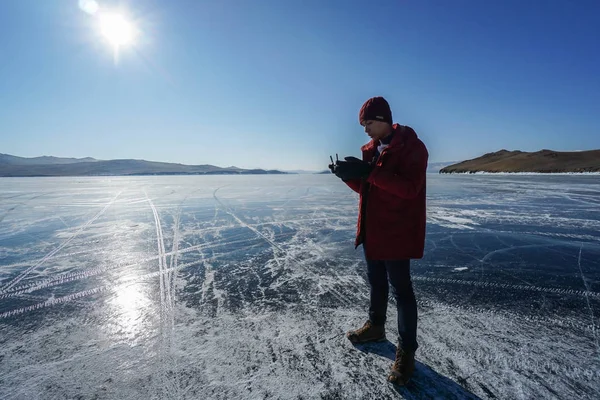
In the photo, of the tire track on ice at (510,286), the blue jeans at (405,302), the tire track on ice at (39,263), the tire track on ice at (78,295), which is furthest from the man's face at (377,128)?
the tire track on ice at (39,263)

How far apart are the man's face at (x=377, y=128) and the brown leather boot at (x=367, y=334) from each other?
1425 millimetres

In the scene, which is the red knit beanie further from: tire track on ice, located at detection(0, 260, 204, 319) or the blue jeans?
tire track on ice, located at detection(0, 260, 204, 319)

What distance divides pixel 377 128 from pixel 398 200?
49 centimetres

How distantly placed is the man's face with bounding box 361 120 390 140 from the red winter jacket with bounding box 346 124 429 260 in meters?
0.07

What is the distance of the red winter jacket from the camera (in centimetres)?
165

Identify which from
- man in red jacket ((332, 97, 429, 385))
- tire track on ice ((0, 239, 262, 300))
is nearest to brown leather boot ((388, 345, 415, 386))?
man in red jacket ((332, 97, 429, 385))

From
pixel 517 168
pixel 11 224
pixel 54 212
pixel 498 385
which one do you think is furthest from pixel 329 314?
pixel 517 168

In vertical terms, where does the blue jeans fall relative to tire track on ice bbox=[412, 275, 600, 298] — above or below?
above

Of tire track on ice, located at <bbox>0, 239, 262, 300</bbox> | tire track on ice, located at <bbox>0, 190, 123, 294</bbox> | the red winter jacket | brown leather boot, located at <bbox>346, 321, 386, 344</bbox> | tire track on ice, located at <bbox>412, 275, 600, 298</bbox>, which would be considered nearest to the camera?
the red winter jacket

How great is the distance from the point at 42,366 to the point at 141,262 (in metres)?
2.32

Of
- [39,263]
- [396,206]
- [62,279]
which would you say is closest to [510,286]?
[396,206]

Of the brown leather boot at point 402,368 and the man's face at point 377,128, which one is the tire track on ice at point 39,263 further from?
the man's face at point 377,128

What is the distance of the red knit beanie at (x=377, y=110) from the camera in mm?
1819

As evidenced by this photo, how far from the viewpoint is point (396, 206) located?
1.80 metres
